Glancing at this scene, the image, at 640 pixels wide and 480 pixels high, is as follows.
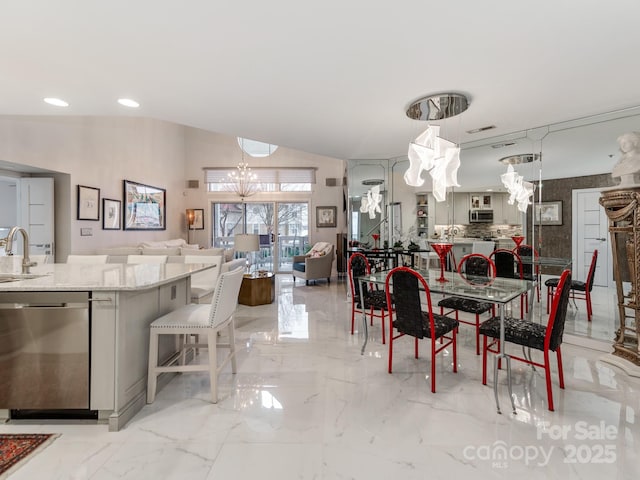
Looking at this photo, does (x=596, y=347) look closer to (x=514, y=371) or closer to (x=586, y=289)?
(x=586, y=289)

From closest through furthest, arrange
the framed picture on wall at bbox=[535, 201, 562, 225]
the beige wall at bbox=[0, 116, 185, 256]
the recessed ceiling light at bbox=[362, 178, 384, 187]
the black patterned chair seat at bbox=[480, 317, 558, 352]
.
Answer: the black patterned chair seat at bbox=[480, 317, 558, 352] → the framed picture on wall at bbox=[535, 201, 562, 225] → the beige wall at bbox=[0, 116, 185, 256] → the recessed ceiling light at bbox=[362, 178, 384, 187]

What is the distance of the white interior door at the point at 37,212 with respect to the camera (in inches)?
176

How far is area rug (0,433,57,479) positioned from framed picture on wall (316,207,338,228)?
684 centimetres

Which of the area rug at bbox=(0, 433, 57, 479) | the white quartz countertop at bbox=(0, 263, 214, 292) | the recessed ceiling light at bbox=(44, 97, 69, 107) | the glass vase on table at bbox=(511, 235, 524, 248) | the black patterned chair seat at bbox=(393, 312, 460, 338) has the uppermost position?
the recessed ceiling light at bbox=(44, 97, 69, 107)

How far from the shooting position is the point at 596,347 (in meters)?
2.89

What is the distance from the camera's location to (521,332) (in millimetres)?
2041

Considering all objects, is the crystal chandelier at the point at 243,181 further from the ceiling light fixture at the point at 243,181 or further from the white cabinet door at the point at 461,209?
the white cabinet door at the point at 461,209

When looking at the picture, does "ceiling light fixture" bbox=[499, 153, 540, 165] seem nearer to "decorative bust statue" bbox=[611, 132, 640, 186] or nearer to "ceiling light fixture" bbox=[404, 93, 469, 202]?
"decorative bust statue" bbox=[611, 132, 640, 186]

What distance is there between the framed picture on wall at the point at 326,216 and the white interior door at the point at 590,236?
5.52 m

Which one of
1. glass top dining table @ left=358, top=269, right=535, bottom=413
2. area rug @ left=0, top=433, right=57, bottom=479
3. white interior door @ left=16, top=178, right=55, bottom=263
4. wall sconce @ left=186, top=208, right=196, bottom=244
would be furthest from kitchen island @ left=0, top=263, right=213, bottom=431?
wall sconce @ left=186, top=208, right=196, bottom=244

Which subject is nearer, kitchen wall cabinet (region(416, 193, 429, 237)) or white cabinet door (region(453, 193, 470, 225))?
white cabinet door (region(453, 193, 470, 225))

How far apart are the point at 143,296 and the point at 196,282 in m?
1.78

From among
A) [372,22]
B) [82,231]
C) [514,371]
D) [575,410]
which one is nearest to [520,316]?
[514,371]

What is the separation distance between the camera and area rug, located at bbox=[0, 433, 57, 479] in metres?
1.48
